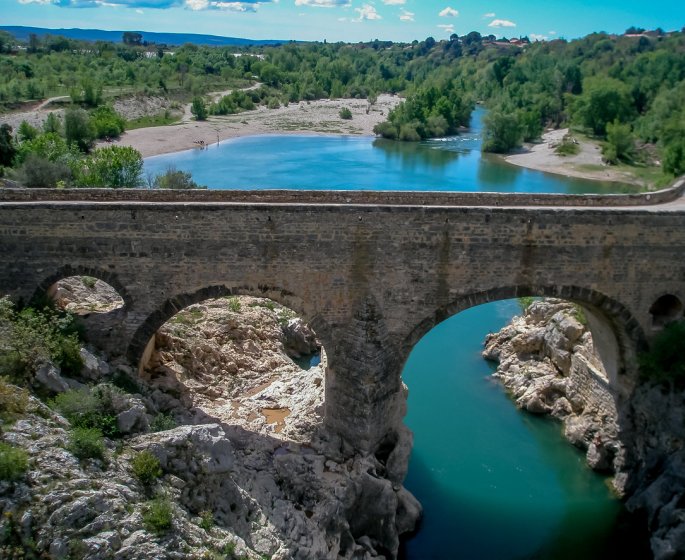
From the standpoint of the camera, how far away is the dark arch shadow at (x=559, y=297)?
10430 mm

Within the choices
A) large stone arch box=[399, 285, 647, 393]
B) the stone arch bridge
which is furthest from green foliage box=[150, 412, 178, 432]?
large stone arch box=[399, 285, 647, 393]

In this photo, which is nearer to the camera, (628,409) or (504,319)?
(628,409)

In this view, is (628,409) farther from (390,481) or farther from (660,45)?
(660,45)

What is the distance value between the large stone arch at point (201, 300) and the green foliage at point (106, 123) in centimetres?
2915

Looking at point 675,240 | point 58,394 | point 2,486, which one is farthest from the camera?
point 675,240

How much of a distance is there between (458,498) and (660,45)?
88.6 m

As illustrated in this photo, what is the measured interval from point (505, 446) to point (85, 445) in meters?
9.27

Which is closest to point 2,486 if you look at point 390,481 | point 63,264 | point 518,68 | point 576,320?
point 63,264

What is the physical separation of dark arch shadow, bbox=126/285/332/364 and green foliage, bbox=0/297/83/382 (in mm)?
1004

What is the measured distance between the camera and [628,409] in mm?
11953

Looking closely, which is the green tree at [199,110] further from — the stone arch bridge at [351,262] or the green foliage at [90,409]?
the green foliage at [90,409]

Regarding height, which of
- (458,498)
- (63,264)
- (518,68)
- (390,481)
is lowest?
(458,498)

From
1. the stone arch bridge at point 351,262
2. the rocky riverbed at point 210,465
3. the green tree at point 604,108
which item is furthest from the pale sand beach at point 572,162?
the stone arch bridge at point 351,262

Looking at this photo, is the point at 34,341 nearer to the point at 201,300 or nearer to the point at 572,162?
the point at 201,300
